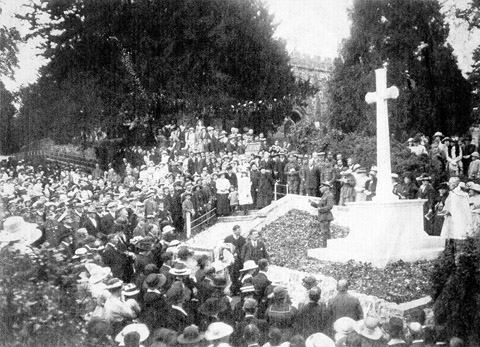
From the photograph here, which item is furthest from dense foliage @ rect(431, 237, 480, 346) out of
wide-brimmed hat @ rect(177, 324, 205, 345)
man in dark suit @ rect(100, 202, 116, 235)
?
man in dark suit @ rect(100, 202, 116, 235)

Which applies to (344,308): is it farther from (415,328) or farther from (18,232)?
(18,232)

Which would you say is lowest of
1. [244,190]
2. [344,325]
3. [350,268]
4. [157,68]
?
[350,268]

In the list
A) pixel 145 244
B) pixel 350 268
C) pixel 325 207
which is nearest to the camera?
pixel 145 244

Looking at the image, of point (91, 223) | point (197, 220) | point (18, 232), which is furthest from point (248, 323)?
point (197, 220)

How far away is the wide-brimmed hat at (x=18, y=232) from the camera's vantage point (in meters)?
4.85

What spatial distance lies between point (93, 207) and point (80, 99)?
36.8ft

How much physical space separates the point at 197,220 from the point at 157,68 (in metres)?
10.1

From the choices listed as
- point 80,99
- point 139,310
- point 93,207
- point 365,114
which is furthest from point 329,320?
point 80,99

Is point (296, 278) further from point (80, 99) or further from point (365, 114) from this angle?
point (80, 99)

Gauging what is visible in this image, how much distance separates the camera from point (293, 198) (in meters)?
14.3

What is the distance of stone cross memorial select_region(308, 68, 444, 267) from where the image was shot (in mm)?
8852

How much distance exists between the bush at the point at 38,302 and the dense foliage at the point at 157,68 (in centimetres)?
1432

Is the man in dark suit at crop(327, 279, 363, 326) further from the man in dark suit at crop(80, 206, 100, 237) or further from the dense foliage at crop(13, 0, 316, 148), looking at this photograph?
the dense foliage at crop(13, 0, 316, 148)

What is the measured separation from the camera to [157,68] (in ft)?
74.1
